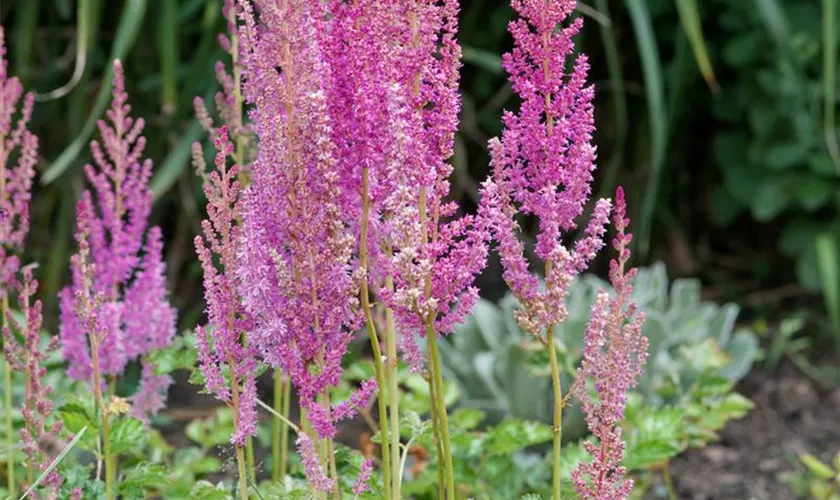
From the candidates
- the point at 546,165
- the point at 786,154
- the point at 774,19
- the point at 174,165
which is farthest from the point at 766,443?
the point at 546,165

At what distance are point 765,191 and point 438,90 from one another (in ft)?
8.81

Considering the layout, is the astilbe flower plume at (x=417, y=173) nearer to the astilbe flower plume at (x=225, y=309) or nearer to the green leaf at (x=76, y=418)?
the astilbe flower plume at (x=225, y=309)

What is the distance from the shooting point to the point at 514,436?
1.94 metres

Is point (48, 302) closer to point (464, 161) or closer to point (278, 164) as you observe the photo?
point (464, 161)

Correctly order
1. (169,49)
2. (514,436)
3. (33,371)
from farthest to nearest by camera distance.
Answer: (169,49)
(514,436)
(33,371)

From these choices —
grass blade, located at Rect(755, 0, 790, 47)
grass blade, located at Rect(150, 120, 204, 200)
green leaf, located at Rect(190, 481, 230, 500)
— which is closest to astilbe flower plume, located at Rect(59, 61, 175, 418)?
green leaf, located at Rect(190, 481, 230, 500)

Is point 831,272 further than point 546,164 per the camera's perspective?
Yes

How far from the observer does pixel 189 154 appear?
3191 millimetres

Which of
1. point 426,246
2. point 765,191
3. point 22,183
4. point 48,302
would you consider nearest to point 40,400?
point 22,183

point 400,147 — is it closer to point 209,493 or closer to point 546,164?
point 546,164

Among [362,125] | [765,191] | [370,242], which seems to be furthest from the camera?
[765,191]

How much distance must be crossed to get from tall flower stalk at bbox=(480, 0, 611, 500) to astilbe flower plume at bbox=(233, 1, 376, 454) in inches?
6.2

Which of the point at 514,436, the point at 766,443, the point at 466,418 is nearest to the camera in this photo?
the point at 514,436

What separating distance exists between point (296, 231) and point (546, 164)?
24 cm
